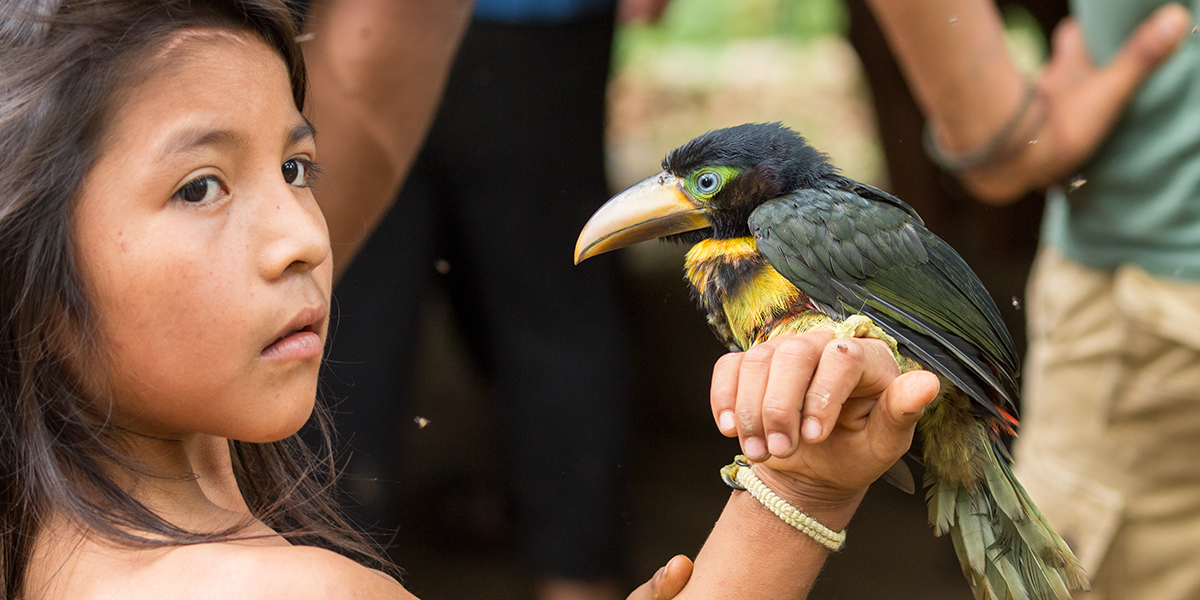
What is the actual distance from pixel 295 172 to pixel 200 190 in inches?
4.1

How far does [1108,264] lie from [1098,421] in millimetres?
144

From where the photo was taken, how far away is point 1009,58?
74 centimetres

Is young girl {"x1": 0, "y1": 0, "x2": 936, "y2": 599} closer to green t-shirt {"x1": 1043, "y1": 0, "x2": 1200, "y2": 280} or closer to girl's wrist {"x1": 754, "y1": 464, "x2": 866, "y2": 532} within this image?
girl's wrist {"x1": 754, "y1": 464, "x2": 866, "y2": 532}

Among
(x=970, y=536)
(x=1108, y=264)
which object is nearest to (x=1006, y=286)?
(x=1108, y=264)

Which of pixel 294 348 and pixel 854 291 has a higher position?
pixel 854 291

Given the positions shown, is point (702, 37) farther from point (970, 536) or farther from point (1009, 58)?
point (970, 536)

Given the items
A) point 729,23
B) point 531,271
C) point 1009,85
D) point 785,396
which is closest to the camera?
point 785,396

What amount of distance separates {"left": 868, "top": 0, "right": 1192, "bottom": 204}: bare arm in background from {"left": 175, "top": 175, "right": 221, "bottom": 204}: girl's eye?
1.72 feet

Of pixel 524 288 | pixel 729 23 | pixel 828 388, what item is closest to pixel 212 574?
pixel 828 388

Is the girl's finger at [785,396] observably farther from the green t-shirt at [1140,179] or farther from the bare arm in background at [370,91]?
the bare arm in background at [370,91]

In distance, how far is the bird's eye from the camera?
2.00 feet

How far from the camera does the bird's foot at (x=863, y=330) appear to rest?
565 mm

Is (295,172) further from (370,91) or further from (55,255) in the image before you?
(370,91)

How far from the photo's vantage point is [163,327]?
596 millimetres
